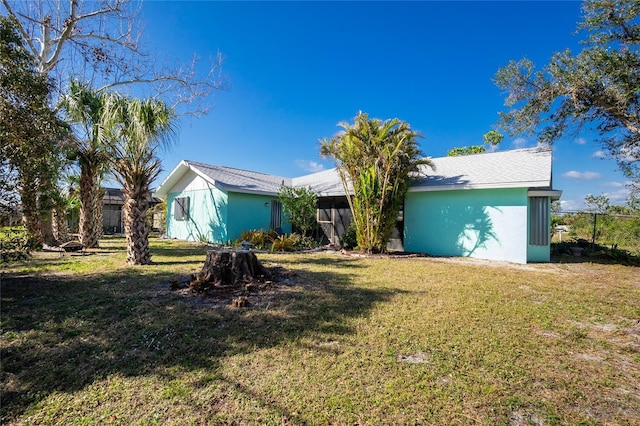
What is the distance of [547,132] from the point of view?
417 inches

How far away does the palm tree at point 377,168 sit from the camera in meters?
10.3

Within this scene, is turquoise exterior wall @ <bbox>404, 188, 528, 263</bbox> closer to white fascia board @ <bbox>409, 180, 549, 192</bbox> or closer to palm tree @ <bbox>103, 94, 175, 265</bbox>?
white fascia board @ <bbox>409, 180, 549, 192</bbox>

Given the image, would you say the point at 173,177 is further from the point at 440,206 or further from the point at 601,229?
the point at 601,229

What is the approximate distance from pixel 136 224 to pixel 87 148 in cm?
486

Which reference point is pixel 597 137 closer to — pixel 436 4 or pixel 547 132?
pixel 547 132

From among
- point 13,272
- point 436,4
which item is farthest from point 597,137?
point 13,272

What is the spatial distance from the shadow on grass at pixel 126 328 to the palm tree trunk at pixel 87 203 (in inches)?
225

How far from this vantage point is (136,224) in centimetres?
802

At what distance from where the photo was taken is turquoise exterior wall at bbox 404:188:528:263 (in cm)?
948

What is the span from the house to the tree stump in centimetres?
697

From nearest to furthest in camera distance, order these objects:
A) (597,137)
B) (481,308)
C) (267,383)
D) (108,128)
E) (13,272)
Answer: (267,383) < (481,308) < (13,272) < (108,128) < (597,137)

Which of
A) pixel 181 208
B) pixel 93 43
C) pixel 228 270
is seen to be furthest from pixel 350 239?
pixel 93 43

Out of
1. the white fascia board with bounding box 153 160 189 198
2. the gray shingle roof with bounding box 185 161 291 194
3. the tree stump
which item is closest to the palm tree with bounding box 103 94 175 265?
the tree stump

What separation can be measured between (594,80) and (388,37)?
6610 mm
